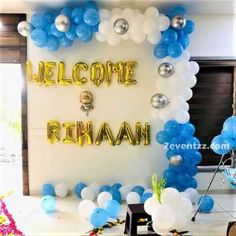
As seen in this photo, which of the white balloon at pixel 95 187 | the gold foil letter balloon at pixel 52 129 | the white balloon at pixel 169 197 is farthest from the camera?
the gold foil letter balloon at pixel 52 129

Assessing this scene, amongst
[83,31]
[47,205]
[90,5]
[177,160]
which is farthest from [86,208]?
[90,5]

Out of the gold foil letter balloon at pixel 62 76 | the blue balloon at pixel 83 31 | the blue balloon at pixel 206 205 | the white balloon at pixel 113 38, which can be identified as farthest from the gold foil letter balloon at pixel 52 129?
the blue balloon at pixel 206 205

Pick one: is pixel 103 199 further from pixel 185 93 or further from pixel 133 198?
pixel 185 93

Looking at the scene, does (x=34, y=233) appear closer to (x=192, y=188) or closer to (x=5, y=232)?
(x=5, y=232)

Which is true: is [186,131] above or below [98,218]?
above

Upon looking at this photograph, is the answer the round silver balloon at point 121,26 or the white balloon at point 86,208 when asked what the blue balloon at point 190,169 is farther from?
the round silver balloon at point 121,26

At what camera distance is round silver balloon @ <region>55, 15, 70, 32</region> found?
386 cm

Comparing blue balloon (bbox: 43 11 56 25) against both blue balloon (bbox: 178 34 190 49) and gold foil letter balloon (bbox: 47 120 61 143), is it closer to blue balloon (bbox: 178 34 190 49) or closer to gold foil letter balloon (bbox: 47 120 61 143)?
gold foil letter balloon (bbox: 47 120 61 143)

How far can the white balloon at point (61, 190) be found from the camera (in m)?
4.34

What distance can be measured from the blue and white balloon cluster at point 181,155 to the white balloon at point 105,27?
1383 mm

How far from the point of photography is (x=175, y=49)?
3.96 meters

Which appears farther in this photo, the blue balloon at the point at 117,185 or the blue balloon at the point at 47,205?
the blue balloon at the point at 117,185

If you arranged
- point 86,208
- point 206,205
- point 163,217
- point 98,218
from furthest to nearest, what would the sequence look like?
point 206,205, point 86,208, point 98,218, point 163,217

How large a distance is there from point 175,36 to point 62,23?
139 centimetres
